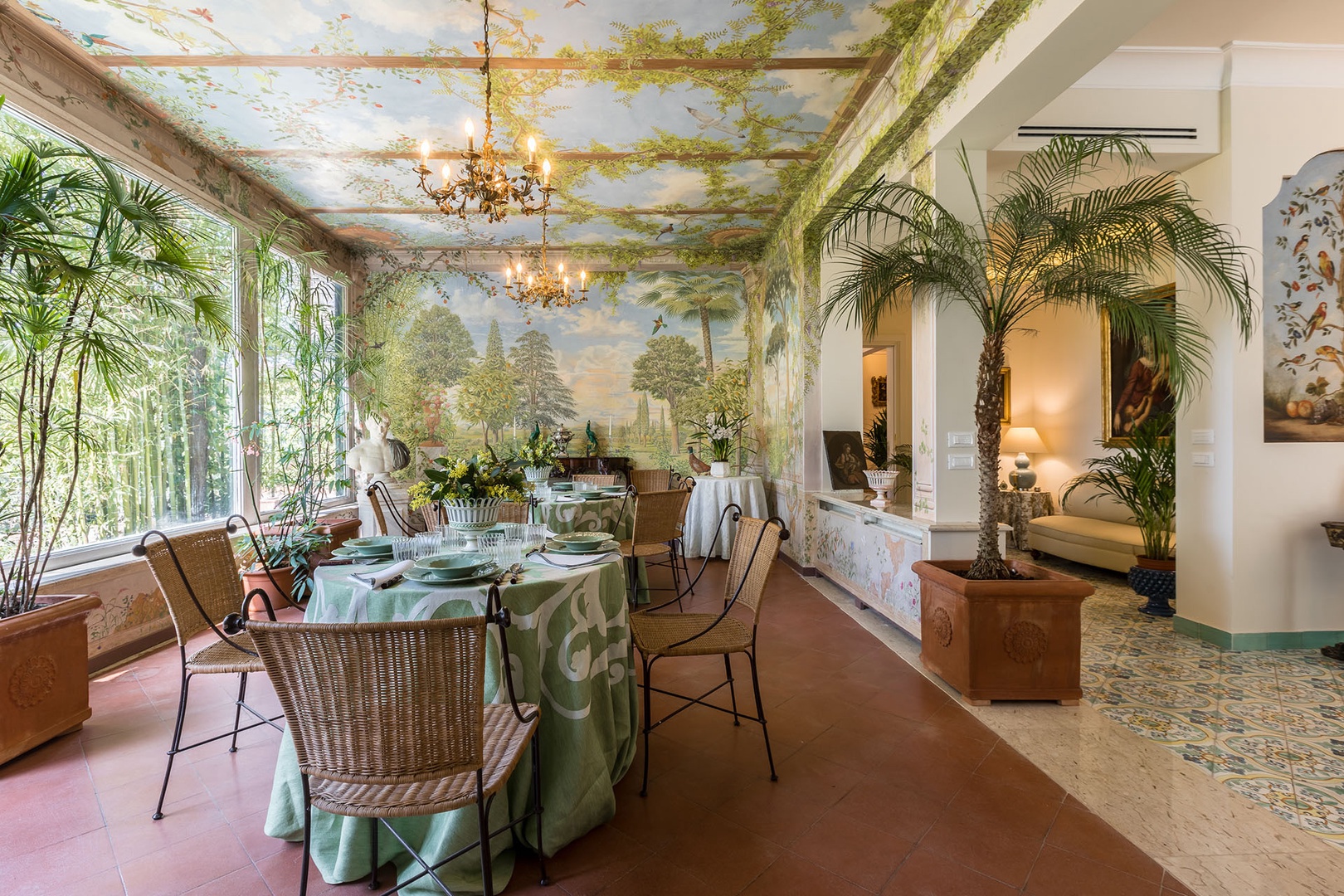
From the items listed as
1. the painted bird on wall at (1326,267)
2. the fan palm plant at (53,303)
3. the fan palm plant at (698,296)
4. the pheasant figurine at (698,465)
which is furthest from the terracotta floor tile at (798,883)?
the fan palm plant at (698,296)

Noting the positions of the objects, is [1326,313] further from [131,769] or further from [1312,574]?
[131,769]

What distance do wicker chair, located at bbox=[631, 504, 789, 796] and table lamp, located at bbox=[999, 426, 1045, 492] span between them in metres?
5.63

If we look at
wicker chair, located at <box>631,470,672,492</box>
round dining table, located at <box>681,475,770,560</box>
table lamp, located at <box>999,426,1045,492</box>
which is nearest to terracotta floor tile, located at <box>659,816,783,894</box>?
wicker chair, located at <box>631,470,672,492</box>

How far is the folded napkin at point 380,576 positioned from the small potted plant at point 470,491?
0.34 metres

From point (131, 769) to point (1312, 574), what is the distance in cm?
620

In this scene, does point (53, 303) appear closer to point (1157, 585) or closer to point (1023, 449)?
point (1157, 585)

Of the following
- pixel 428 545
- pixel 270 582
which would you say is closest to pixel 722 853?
pixel 428 545

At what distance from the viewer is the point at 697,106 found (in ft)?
14.3

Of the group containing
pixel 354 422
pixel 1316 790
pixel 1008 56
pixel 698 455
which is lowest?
pixel 1316 790

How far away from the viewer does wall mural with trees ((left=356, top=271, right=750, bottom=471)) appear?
770 centimetres

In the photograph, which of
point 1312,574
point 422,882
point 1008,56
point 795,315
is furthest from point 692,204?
point 422,882

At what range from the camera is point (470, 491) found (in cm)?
237

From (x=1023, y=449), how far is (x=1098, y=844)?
19.8ft

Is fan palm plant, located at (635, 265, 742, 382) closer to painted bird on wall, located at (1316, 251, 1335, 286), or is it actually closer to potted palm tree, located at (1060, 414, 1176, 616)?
potted palm tree, located at (1060, 414, 1176, 616)
